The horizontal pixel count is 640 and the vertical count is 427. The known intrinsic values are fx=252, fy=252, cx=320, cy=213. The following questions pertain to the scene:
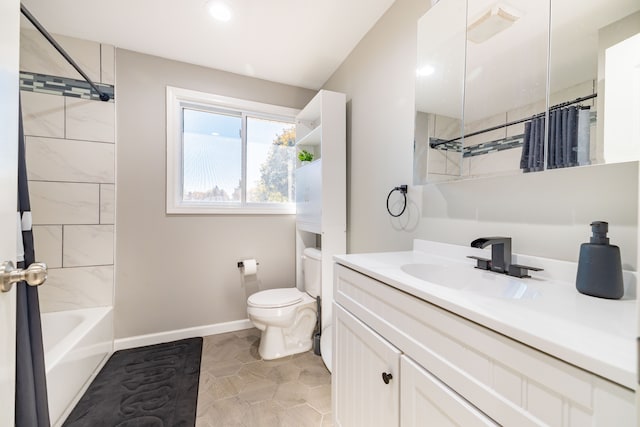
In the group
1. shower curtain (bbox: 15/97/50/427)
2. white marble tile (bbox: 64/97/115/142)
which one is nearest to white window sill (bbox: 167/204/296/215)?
white marble tile (bbox: 64/97/115/142)

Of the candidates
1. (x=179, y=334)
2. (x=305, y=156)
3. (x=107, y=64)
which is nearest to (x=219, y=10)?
(x=107, y=64)

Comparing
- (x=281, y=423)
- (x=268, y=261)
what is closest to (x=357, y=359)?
(x=281, y=423)

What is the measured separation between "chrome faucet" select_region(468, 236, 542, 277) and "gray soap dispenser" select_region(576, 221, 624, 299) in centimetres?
17

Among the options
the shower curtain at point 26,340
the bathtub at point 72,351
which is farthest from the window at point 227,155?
the shower curtain at point 26,340

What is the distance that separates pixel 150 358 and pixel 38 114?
6.40 feet

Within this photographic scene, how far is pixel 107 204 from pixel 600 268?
2752 millimetres

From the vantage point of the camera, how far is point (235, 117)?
2.44 m

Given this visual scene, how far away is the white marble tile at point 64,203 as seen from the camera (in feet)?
5.97

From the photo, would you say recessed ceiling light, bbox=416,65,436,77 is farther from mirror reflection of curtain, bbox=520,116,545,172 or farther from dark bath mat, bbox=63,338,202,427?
dark bath mat, bbox=63,338,202,427

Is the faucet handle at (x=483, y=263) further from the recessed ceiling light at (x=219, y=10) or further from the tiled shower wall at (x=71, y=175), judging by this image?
the tiled shower wall at (x=71, y=175)

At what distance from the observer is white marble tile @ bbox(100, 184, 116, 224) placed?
1963 mm

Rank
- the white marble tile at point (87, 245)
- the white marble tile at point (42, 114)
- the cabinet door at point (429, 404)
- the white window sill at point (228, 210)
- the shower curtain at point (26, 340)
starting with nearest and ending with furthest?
the cabinet door at point (429, 404), the shower curtain at point (26, 340), the white marble tile at point (42, 114), the white marble tile at point (87, 245), the white window sill at point (228, 210)

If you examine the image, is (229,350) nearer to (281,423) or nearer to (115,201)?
(281,423)

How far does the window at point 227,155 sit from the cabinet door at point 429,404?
1.94m
